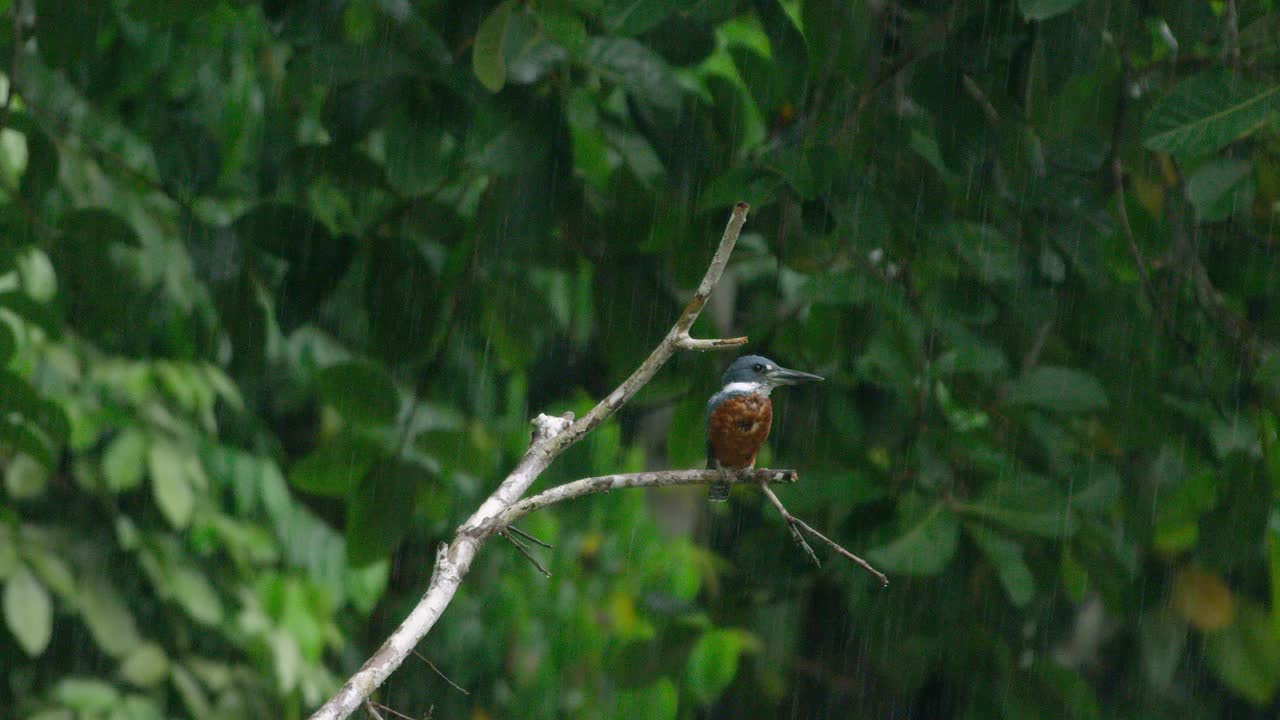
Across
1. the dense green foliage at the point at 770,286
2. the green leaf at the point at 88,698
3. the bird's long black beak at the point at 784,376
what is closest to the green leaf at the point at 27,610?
the dense green foliage at the point at 770,286

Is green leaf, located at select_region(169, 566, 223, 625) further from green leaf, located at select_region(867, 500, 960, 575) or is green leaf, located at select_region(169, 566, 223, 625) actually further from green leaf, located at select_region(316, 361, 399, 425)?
green leaf, located at select_region(867, 500, 960, 575)

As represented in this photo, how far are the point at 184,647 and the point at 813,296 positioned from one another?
92.5 inches

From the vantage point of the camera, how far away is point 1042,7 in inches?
78.2

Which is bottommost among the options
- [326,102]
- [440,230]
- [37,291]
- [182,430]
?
[182,430]

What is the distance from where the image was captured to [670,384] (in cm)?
278

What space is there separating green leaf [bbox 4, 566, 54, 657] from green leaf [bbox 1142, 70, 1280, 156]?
2.59 metres

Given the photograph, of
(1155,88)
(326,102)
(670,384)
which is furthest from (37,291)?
(1155,88)

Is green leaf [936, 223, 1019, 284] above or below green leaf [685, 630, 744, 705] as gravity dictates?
above

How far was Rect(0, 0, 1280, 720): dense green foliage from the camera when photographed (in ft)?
7.72

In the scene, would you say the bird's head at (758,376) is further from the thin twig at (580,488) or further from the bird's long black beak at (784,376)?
the thin twig at (580,488)

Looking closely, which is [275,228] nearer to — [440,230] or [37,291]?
[440,230]

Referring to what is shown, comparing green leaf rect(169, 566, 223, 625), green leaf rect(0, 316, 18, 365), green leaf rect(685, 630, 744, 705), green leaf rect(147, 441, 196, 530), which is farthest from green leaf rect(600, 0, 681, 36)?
green leaf rect(169, 566, 223, 625)

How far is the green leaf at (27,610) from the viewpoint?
3102mm

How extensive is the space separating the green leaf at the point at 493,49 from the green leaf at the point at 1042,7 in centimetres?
80
